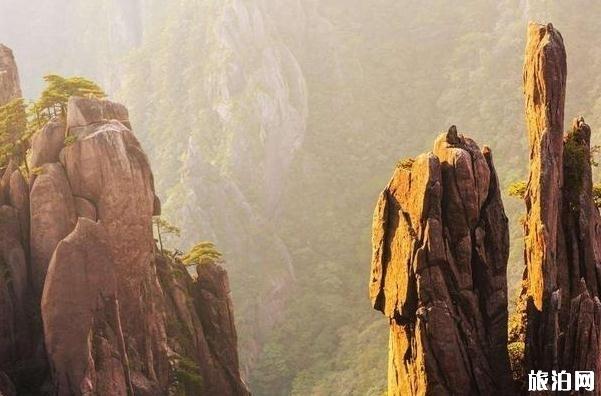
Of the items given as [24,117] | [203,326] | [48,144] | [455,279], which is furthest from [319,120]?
[455,279]

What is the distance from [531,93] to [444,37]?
5215 inches

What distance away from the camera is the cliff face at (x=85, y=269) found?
1753 inches

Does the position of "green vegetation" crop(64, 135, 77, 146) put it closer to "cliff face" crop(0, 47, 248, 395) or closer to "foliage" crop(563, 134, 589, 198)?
"cliff face" crop(0, 47, 248, 395)

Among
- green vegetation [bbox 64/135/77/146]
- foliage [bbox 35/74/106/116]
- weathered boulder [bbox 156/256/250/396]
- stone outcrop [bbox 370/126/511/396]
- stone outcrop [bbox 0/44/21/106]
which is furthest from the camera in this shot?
stone outcrop [bbox 0/44/21/106]

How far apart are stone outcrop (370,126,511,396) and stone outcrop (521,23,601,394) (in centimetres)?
158

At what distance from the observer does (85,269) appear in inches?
1786

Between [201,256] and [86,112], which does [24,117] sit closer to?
[86,112]

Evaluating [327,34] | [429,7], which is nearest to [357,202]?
[327,34]

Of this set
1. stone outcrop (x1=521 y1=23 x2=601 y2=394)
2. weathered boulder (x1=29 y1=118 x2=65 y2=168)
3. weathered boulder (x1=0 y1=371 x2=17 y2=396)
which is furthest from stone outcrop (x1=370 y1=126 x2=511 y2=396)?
weathered boulder (x1=29 y1=118 x2=65 y2=168)

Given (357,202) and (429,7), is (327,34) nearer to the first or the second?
(429,7)

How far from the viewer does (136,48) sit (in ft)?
607

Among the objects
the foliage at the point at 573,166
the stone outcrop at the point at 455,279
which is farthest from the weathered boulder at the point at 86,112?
the foliage at the point at 573,166

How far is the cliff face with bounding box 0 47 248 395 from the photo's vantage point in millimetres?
44531

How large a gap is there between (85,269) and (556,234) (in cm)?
2572
